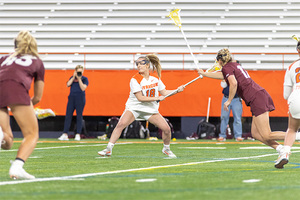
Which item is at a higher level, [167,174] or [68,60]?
[68,60]

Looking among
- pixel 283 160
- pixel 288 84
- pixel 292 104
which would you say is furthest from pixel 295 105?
pixel 283 160

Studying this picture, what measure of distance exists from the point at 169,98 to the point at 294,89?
10627 millimetres

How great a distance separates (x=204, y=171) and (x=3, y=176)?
7.79 feet

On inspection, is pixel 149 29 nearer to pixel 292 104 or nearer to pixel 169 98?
pixel 169 98

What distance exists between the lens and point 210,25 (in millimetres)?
22953

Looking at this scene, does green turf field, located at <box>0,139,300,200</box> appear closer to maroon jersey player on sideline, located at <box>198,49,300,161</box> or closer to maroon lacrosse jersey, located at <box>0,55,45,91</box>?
maroon jersey player on sideline, located at <box>198,49,300,161</box>

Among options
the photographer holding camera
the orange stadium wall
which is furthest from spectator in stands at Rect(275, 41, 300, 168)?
the orange stadium wall

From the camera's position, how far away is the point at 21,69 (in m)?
6.00

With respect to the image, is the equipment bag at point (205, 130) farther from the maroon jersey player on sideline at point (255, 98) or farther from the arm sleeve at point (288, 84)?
the arm sleeve at point (288, 84)

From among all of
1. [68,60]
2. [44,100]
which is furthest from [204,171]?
[68,60]

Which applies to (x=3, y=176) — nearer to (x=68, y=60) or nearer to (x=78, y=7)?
(x=68, y=60)

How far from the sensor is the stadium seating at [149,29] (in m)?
21.1

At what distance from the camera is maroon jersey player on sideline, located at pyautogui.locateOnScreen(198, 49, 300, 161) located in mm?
8266

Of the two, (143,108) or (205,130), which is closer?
(143,108)
